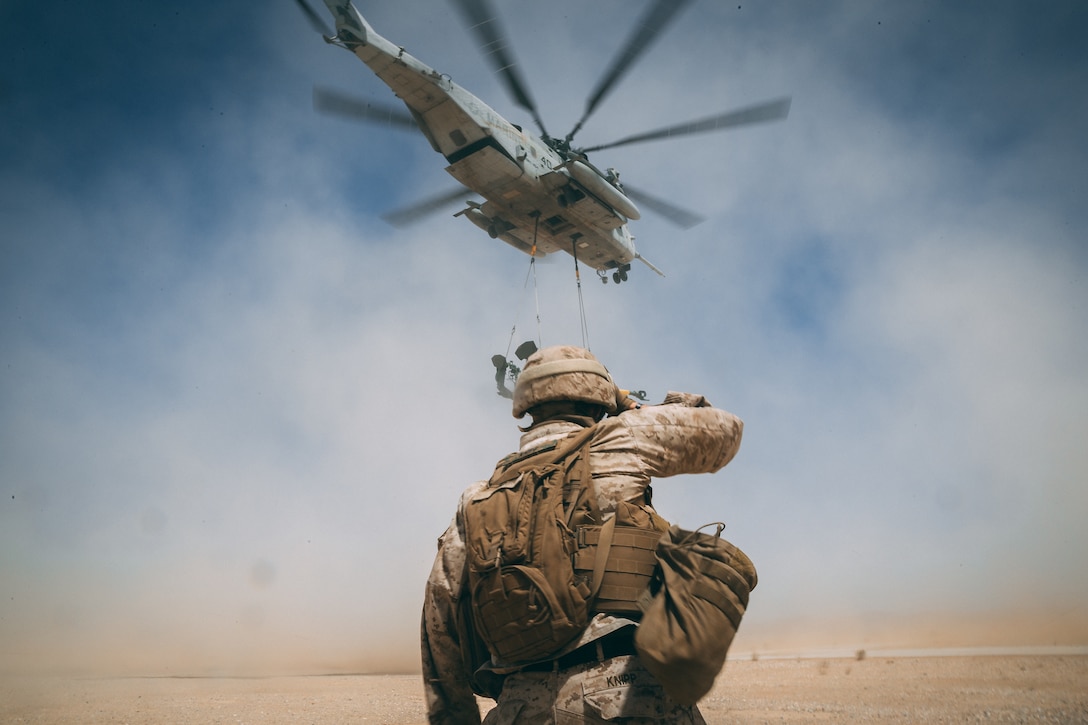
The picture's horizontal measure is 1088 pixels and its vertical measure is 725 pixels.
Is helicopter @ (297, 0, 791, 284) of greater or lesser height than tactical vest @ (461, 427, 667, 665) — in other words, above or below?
above

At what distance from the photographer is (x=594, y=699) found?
2195mm

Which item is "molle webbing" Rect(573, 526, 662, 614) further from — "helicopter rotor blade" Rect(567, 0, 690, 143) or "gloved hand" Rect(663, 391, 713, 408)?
"helicopter rotor blade" Rect(567, 0, 690, 143)

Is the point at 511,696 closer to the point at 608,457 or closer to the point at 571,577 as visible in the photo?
the point at 571,577

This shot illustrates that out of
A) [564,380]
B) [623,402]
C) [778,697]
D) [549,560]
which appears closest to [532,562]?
[549,560]

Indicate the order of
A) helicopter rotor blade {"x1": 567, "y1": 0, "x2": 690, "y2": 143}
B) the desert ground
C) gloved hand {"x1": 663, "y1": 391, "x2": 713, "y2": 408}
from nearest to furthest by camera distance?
A: 1. gloved hand {"x1": 663, "y1": 391, "x2": 713, "y2": 408}
2. the desert ground
3. helicopter rotor blade {"x1": 567, "y1": 0, "x2": 690, "y2": 143}

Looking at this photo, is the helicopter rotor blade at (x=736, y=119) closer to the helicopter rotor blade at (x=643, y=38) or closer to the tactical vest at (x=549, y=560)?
the helicopter rotor blade at (x=643, y=38)

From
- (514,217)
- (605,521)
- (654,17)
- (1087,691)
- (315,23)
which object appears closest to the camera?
(605,521)

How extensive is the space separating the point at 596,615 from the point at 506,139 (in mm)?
12044

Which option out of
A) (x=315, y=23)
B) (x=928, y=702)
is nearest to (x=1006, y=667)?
(x=928, y=702)

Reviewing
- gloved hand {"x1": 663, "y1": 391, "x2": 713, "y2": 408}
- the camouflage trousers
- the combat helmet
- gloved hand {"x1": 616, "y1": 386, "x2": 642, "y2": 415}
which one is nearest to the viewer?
the camouflage trousers

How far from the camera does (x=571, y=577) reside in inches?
90.1

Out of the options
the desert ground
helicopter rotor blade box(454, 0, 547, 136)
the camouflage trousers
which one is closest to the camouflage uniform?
the camouflage trousers

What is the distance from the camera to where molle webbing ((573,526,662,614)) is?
2.31m

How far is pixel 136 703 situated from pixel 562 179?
10.8 metres
